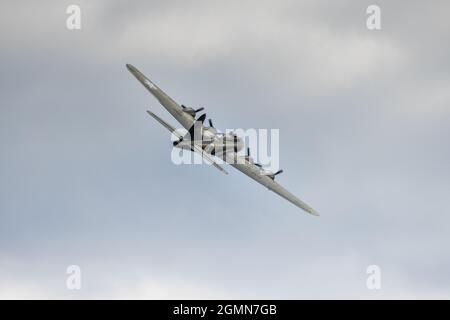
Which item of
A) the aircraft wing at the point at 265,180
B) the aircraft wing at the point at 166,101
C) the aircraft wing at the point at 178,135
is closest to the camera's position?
the aircraft wing at the point at 178,135

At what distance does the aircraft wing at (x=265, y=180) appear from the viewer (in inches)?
4875

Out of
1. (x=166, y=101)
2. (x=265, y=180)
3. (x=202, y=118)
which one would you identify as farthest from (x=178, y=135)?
(x=265, y=180)

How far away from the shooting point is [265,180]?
126250mm

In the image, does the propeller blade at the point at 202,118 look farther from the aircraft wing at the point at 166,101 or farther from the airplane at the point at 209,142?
the aircraft wing at the point at 166,101

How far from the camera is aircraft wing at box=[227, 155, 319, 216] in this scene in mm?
123812

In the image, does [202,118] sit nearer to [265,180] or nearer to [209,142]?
[209,142]

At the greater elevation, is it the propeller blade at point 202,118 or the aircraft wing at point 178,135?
the propeller blade at point 202,118

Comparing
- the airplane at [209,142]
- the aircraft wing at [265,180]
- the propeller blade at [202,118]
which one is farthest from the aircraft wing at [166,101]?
the aircraft wing at [265,180]
